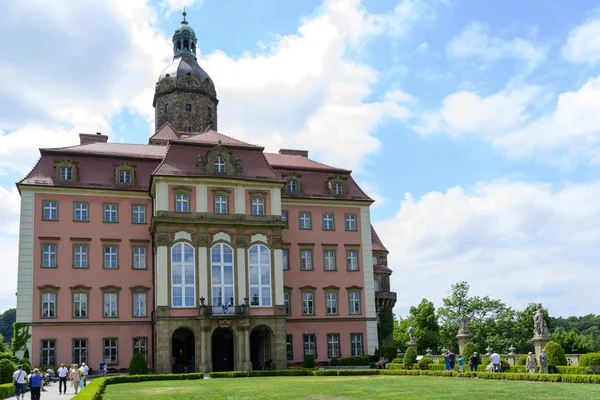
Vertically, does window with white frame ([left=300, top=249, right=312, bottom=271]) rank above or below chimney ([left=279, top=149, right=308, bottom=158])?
below

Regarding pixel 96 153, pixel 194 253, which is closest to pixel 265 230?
pixel 194 253

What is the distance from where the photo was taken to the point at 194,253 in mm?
45688

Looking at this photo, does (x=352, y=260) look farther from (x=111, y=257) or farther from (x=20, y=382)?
(x=20, y=382)

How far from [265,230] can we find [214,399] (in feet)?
80.3

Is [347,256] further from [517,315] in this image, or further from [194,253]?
[517,315]

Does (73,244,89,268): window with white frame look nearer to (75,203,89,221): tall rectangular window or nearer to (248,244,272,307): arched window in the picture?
(75,203,89,221): tall rectangular window

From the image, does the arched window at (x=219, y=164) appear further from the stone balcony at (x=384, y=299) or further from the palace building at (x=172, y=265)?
the stone balcony at (x=384, y=299)

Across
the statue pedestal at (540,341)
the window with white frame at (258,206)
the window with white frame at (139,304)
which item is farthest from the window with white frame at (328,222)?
the statue pedestal at (540,341)

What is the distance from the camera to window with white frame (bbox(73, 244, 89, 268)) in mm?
46812

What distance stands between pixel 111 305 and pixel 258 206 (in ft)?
39.6

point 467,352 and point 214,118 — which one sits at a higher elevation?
point 214,118

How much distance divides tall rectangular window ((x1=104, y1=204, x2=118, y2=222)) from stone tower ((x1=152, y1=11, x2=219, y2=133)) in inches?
560

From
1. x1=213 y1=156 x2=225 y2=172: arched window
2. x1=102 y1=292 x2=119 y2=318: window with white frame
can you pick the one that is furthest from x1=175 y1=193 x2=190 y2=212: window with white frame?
x1=102 y1=292 x2=119 y2=318: window with white frame

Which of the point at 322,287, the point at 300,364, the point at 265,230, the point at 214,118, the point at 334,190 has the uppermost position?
the point at 214,118
